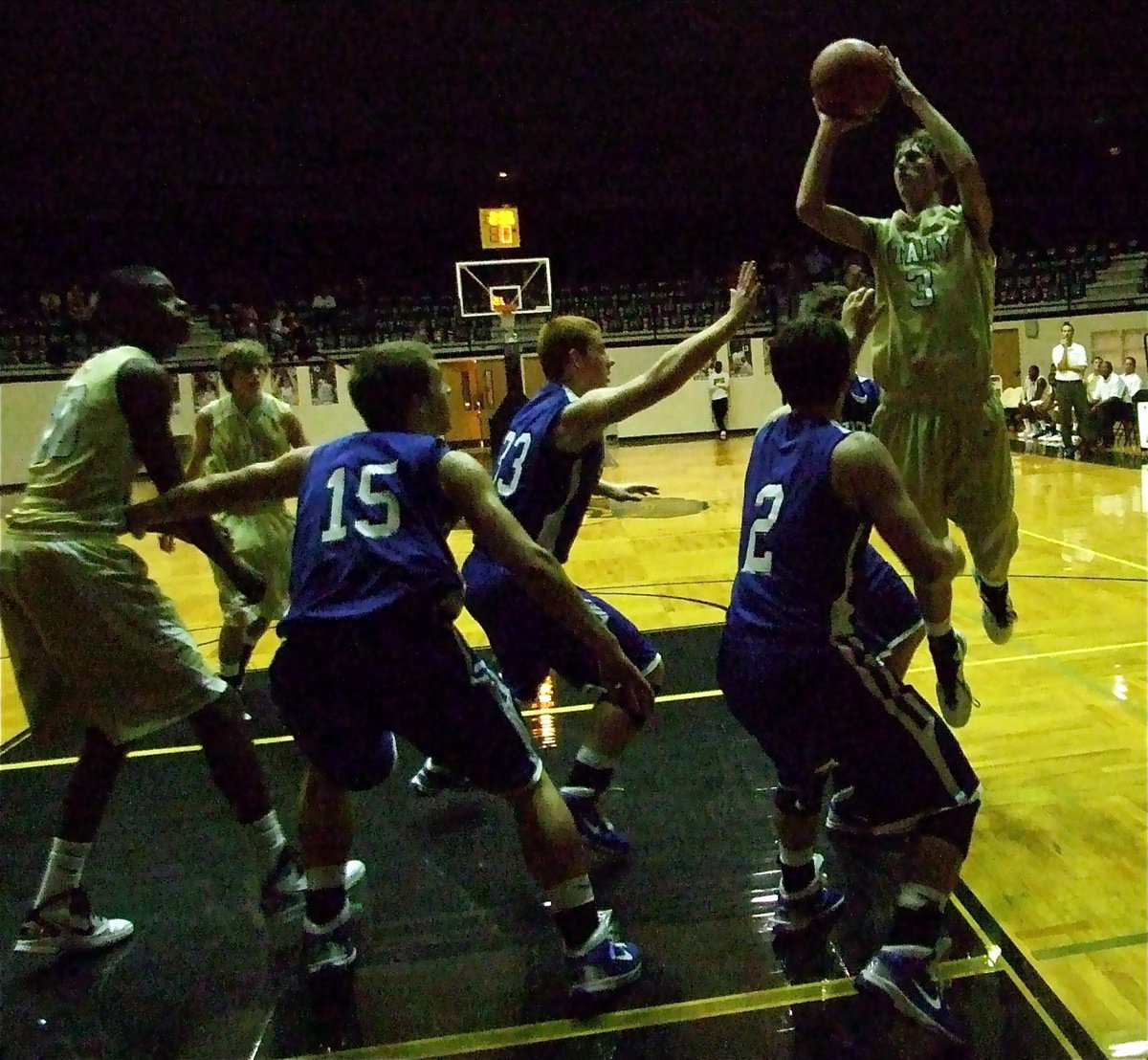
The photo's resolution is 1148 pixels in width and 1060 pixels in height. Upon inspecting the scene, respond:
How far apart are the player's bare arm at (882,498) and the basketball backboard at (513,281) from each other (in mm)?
14416

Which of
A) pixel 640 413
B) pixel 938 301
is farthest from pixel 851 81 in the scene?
pixel 640 413

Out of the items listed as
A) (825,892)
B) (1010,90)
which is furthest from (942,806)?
(1010,90)

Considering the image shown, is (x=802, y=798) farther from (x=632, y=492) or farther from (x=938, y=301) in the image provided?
(x=938, y=301)

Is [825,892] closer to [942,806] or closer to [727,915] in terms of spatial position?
[727,915]

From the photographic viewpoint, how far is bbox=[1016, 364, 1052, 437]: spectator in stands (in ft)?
49.2

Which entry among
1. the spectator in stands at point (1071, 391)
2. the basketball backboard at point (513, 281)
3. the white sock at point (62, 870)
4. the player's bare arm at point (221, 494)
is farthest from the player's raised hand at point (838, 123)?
the basketball backboard at point (513, 281)

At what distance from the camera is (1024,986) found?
2295 mm

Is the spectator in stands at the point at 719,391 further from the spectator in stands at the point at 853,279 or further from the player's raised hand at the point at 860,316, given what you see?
the player's raised hand at the point at 860,316

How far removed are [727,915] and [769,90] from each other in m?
13.7

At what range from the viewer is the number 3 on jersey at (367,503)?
2.25m

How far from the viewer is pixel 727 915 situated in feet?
8.91

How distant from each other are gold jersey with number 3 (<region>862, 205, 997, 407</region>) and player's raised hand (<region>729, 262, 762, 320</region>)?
79 cm

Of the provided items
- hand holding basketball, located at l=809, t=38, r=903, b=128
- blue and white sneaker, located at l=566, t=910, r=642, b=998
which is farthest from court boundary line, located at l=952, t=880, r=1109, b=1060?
hand holding basketball, located at l=809, t=38, r=903, b=128

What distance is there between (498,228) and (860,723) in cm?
1776
